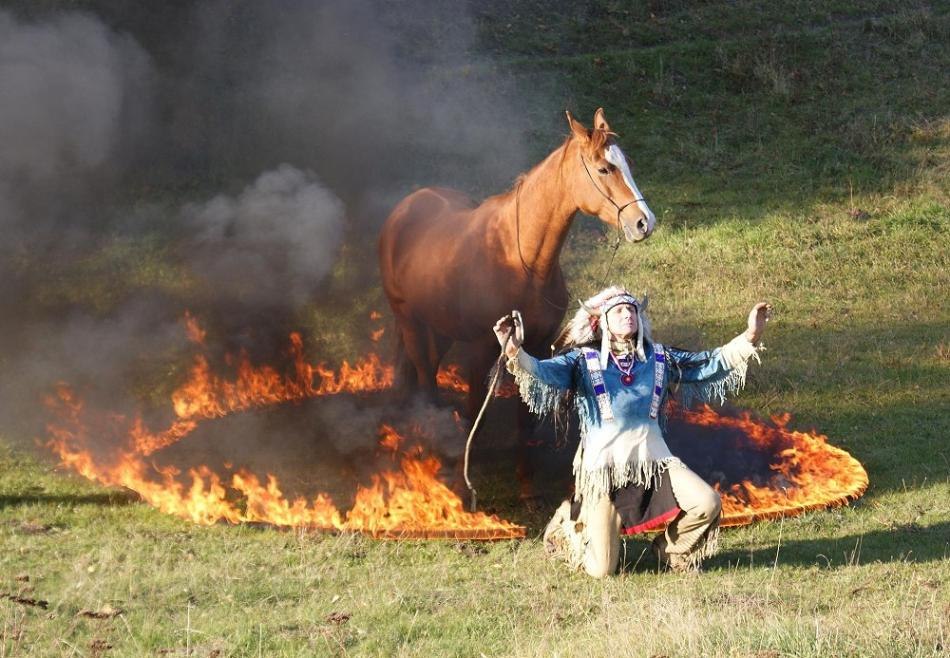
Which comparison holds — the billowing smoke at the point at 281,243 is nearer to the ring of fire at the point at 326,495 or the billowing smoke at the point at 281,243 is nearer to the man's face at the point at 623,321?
the ring of fire at the point at 326,495

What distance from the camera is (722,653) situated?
5.41m

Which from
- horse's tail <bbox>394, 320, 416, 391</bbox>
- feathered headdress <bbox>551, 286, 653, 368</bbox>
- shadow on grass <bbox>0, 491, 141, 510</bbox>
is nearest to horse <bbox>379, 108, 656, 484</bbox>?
feathered headdress <bbox>551, 286, 653, 368</bbox>

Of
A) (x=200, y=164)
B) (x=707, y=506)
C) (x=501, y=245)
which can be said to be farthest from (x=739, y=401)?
(x=200, y=164)

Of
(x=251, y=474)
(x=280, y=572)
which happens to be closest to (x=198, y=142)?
(x=251, y=474)

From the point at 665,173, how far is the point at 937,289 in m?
5.14

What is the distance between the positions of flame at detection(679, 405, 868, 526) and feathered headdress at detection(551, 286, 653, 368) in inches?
65.8

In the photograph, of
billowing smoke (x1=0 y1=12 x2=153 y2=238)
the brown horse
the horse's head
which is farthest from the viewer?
billowing smoke (x1=0 y1=12 x2=153 y2=238)

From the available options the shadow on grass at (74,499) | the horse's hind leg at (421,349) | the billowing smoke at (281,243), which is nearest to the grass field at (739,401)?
the shadow on grass at (74,499)

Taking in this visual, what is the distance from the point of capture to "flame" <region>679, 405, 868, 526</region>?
895cm

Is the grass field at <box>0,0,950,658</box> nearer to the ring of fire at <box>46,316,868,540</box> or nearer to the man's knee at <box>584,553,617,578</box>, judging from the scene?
the man's knee at <box>584,553,617,578</box>

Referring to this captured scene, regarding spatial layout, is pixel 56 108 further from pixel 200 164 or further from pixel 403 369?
pixel 200 164

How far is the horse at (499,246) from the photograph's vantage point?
27.3ft

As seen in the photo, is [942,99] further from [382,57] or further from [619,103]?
[382,57]

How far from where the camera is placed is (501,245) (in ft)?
30.2
